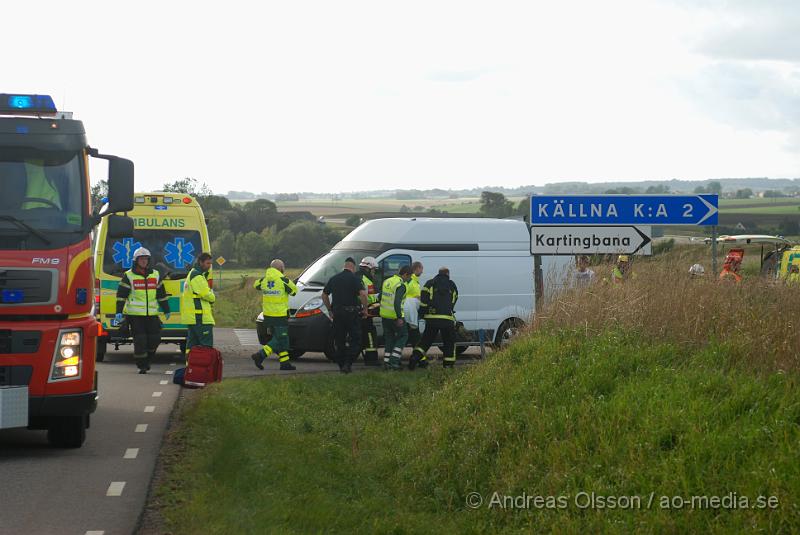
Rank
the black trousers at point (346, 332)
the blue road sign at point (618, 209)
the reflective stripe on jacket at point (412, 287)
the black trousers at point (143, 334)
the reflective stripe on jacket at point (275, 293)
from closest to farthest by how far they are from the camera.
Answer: the blue road sign at point (618, 209) < the black trousers at point (143, 334) < the reflective stripe on jacket at point (275, 293) < the black trousers at point (346, 332) < the reflective stripe on jacket at point (412, 287)

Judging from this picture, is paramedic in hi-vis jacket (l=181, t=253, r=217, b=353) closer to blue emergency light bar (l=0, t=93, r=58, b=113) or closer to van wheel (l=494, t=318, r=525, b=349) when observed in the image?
blue emergency light bar (l=0, t=93, r=58, b=113)

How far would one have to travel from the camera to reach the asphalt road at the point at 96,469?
7.64 m

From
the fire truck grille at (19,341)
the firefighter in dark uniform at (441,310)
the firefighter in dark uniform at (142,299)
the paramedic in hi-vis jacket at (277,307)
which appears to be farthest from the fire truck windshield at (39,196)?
the firefighter in dark uniform at (441,310)

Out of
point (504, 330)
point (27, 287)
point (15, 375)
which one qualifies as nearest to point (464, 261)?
point (504, 330)

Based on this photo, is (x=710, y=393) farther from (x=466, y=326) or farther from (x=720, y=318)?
(x=466, y=326)

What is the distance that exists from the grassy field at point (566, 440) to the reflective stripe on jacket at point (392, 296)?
14.9 ft

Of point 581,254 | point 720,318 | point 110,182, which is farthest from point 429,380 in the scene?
point 110,182

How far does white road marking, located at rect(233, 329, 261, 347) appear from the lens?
24.6 m

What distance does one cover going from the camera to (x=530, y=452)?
933 cm

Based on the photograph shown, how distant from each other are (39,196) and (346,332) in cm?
845

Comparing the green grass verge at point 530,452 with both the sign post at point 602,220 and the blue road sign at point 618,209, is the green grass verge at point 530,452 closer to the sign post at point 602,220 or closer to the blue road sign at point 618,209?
the sign post at point 602,220

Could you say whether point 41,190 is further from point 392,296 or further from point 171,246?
point 171,246

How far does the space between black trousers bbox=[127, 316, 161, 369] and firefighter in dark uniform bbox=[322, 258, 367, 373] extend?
2.77m

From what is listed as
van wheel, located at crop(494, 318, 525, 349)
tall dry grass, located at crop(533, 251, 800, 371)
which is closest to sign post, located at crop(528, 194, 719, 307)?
tall dry grass, located at crop(533, 251, 800, 371)
